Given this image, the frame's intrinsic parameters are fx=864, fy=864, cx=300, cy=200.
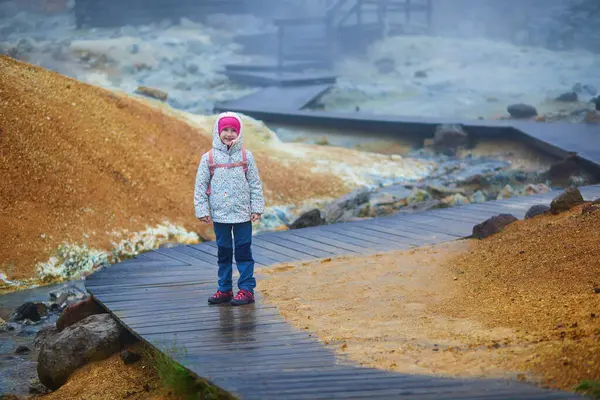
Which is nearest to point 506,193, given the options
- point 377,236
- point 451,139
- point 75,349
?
point 451,139

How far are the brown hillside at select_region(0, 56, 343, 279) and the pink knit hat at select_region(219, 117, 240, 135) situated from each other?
3727 millimetres

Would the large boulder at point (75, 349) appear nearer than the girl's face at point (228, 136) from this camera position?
No

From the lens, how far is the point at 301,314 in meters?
4.60

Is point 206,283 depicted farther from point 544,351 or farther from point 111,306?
point 544,351

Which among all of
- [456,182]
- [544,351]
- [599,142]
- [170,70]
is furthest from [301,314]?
[170,70]

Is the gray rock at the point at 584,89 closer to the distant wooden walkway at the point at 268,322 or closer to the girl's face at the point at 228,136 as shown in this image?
the distant wooden walkway at the point at 268,322

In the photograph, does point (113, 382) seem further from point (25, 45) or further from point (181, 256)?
point (25, 45)

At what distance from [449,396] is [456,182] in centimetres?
844

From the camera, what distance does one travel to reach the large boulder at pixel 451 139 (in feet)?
45.4

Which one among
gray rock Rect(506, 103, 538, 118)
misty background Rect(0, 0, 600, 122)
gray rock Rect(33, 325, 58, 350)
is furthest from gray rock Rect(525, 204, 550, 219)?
misty background Rect(0, 0, 600, 122)

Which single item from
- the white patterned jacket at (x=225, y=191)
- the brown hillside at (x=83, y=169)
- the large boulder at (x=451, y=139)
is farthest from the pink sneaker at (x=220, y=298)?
the large boulder at (x=451, y=139)

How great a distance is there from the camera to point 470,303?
4527 millimetres

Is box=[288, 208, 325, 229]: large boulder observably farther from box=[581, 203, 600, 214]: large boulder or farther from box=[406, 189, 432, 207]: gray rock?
box=[581, 203, 600, 214]: large boulder

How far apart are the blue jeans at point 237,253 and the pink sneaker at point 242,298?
3cm
